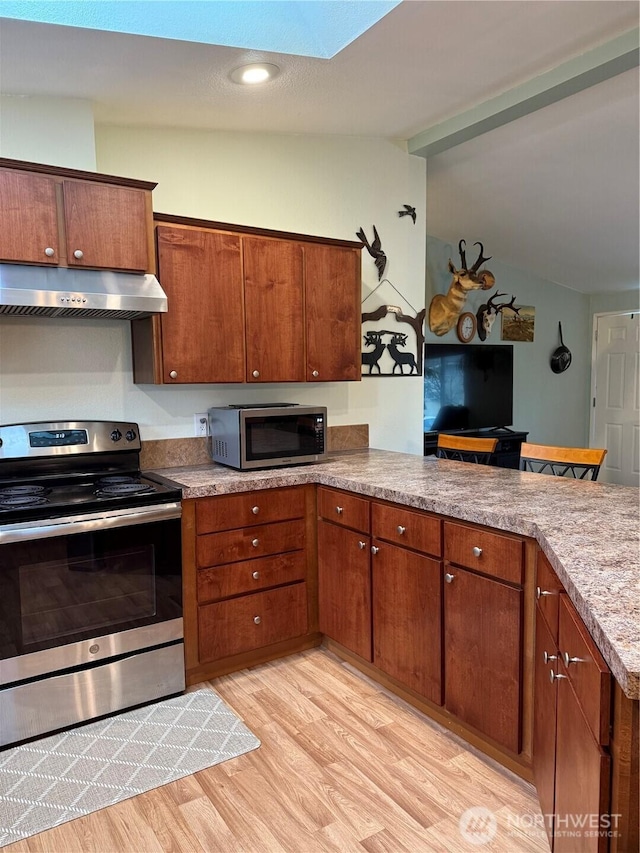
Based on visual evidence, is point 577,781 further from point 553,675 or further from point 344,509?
point 344,509

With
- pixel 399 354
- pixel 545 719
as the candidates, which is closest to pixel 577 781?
pixel 545 719

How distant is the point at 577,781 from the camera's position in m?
1.26

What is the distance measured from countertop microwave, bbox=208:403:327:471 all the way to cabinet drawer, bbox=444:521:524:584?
0.98 metres

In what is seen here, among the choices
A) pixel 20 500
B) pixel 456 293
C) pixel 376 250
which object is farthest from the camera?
pixel 456 293

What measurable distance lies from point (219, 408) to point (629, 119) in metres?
2.61

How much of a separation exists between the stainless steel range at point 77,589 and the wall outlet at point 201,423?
52 centimetres

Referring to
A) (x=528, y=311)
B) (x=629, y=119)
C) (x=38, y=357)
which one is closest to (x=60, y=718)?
(x=38, y=357)

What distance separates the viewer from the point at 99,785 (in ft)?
6.39

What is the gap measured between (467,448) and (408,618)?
1179mm

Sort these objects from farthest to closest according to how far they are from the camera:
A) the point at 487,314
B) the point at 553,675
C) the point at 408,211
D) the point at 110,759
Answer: the point at 487,314 < the point at 408,211 < the point at 110,759 < the point at 553,675

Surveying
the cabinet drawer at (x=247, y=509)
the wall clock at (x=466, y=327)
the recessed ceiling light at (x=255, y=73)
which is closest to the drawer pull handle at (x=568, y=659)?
the cabinet drawer at (x=247, y=509)

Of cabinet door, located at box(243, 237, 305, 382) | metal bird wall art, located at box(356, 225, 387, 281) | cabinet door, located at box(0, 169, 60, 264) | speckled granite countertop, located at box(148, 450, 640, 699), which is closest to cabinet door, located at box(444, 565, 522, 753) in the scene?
speckled granite countertop, located at box(148, 450, 640, 699)

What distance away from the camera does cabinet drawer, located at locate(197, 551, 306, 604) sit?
2.53 m

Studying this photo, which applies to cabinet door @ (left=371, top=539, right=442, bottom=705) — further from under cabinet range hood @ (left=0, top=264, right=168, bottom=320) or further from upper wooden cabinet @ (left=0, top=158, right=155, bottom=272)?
upper wooden cabinet @ (left=0, top=158, right=155, bottom=272)
